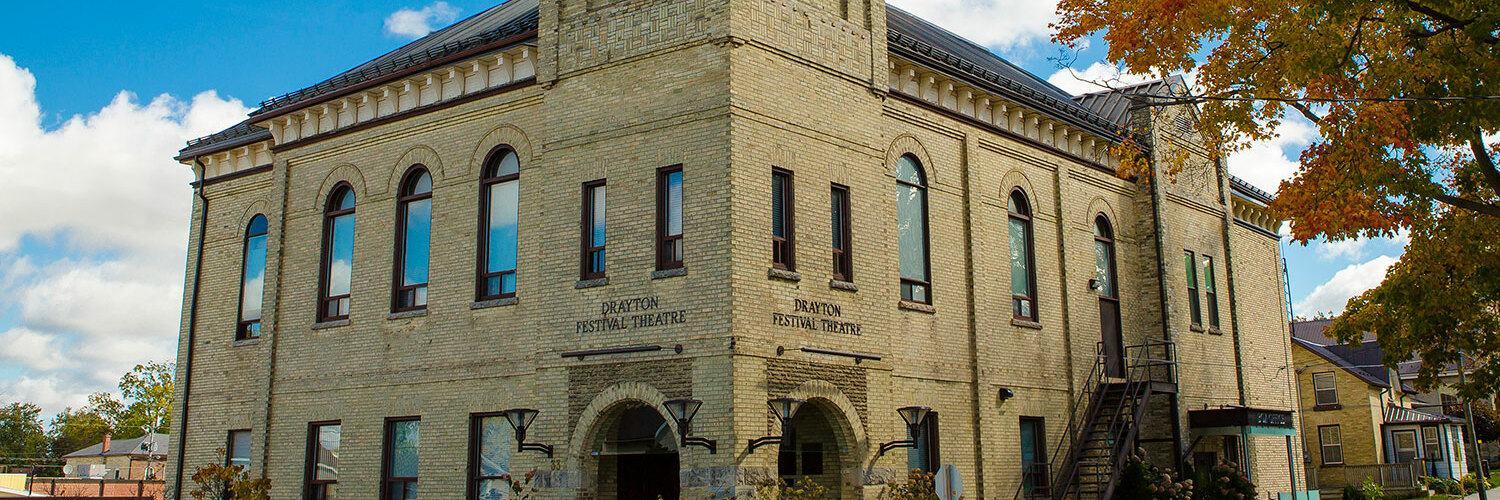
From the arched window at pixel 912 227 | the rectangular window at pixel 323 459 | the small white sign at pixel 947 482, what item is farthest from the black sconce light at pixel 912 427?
the rectangular window at pixel 323 459

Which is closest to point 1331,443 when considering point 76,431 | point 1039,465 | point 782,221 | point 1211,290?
point 1211,290

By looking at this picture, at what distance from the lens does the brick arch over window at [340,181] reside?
2211cm

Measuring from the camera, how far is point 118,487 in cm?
3972

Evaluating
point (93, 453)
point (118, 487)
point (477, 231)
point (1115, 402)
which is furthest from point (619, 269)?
point (93, 453)

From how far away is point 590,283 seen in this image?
17.6 metres

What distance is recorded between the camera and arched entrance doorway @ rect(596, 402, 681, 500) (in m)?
17.2

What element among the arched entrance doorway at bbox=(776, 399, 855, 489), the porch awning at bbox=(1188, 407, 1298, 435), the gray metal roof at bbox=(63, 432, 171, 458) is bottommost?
the arched entrance doorway at bbox=(776, 399, 855, 489)

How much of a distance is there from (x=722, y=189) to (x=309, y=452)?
33.8 feet

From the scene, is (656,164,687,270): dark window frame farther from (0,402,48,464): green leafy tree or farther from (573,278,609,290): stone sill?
(0,402,48,464): green leafy tree

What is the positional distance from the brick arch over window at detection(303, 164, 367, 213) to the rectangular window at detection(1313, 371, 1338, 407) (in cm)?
3706

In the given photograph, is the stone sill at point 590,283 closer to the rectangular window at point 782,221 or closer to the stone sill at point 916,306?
the rectangular window at point 782,221

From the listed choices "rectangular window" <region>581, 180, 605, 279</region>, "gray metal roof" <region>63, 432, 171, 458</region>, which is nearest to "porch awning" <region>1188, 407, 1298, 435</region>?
"rectangular window" <region>581, 180, 605, 279</region>

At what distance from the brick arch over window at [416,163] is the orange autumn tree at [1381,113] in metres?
11.0

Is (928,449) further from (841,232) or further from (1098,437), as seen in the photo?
(1098,437)
